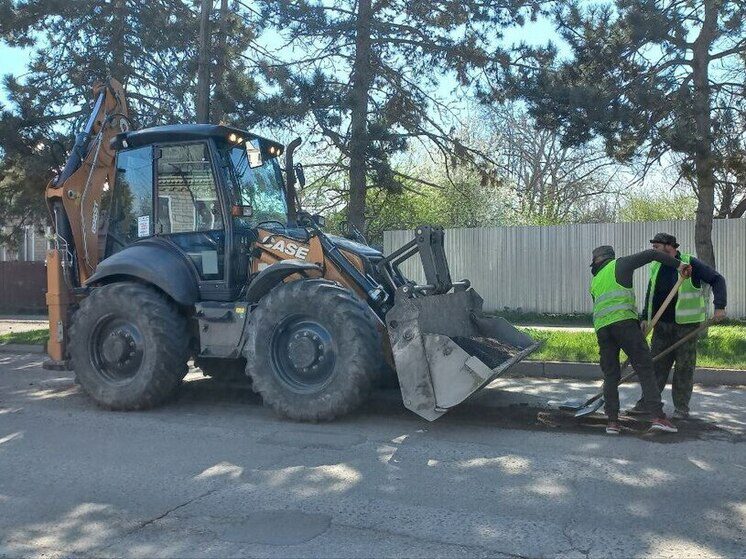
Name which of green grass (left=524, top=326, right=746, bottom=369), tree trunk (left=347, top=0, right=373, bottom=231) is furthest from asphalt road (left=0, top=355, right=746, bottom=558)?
tree trunk (left=347, top=0, right=373, bottom=231)

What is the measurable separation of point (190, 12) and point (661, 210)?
17905 mm

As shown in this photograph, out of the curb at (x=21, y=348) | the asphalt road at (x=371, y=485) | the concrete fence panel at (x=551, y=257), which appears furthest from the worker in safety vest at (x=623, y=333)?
the curb at (x=21, y=348)

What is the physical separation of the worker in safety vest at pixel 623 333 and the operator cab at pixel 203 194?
3706 mm

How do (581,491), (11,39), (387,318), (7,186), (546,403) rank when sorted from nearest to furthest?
1. (581,491)
2. (387,318)
3. (546,403)
4. (11,39)
5. (7,186)

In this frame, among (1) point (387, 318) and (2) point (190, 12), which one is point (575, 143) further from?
(2) point (190, 12)

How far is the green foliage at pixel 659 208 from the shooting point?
25.9 m

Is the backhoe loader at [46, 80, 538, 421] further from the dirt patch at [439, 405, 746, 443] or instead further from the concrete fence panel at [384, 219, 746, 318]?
the concrete fence panel at [384, 219, 746, 318]

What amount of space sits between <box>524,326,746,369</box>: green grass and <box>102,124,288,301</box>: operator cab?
4212mm

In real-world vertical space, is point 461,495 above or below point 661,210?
below

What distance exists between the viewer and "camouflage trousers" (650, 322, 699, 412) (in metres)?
7.26

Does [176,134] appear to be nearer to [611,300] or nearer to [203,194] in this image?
[203,194]

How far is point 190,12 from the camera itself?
1650 centimetres

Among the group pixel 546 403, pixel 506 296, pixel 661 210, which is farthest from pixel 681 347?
pixel 661 210

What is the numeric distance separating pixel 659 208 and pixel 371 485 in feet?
79.8
